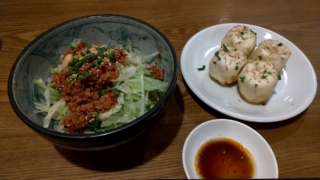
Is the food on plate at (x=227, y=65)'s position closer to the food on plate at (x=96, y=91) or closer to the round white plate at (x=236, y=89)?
the round white plate at (x=236, y=89)

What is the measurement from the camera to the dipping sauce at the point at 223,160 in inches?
41.2

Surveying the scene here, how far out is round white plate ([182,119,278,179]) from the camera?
104cm

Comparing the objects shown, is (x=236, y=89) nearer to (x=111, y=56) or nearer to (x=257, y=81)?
(x=257, y=81)

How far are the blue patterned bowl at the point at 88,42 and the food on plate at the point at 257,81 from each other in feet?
1.27

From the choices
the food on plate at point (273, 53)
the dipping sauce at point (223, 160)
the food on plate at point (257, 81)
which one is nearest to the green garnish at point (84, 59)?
the dipping sauce at point (223, 160)

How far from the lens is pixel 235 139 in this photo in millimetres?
1156

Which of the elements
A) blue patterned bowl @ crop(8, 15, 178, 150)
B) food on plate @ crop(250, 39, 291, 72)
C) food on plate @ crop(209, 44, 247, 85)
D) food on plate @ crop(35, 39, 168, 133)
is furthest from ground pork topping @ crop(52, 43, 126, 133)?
food on plate @ crop(250, 39, 291, 72)

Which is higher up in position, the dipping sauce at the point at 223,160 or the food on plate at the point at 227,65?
the food on plate at the point at 227,65

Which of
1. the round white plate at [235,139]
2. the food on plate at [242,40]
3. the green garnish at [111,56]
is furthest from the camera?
the food on plate at [242,40]

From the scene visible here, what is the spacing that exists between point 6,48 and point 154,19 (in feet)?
2.88

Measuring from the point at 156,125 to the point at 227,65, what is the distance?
46 cm

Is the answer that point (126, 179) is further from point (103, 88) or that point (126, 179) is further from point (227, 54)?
point (227, 54)

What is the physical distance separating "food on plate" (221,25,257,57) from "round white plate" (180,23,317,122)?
160mm

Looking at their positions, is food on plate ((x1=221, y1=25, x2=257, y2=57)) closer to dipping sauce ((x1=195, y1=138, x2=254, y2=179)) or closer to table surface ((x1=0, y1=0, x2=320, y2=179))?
table surface ((x1=0, y1=0, x2=320, y2=179))
